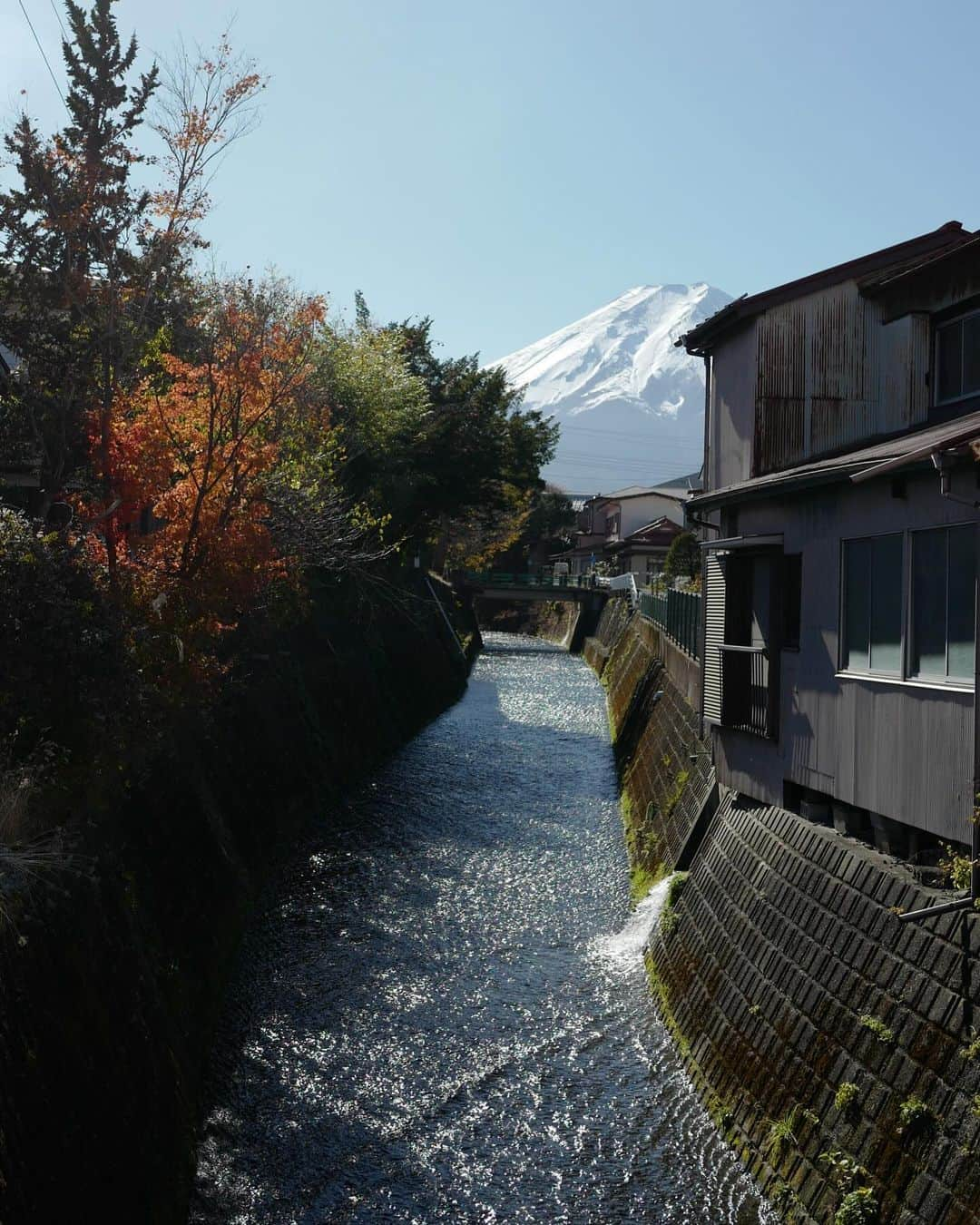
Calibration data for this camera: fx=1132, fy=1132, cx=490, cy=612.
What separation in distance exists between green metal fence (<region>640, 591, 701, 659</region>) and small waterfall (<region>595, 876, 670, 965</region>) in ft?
19.3

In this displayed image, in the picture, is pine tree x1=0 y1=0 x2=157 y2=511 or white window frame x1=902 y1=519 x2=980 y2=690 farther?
pine tree x1=0 y1=0 x2=157 y2=511

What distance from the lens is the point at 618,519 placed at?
9694 cm

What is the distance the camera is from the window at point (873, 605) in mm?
11570

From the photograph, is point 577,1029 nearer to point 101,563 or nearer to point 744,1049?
point 744,1049

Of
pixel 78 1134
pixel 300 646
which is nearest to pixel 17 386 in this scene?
pixel 300 646

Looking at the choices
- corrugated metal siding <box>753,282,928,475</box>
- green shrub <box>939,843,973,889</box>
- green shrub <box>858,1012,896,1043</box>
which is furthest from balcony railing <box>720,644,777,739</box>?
green shrub <box>858,1012,896,1043</box>

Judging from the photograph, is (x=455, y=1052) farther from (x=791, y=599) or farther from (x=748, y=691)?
(x=791, y=599)

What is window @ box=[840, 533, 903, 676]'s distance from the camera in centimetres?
1157

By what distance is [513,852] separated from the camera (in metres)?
23.0

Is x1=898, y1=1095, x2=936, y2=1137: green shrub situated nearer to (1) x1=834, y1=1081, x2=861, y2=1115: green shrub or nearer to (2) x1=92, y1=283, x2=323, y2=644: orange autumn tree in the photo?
(1) x1=834, y1=1081, x2=861, y2=1115: green shrub

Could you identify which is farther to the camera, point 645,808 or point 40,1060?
point 645,808

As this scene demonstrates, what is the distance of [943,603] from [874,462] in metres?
2.15

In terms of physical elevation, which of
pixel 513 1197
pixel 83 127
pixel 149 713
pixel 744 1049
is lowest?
pixel 513 1197

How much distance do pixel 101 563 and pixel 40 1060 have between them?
9221mm
